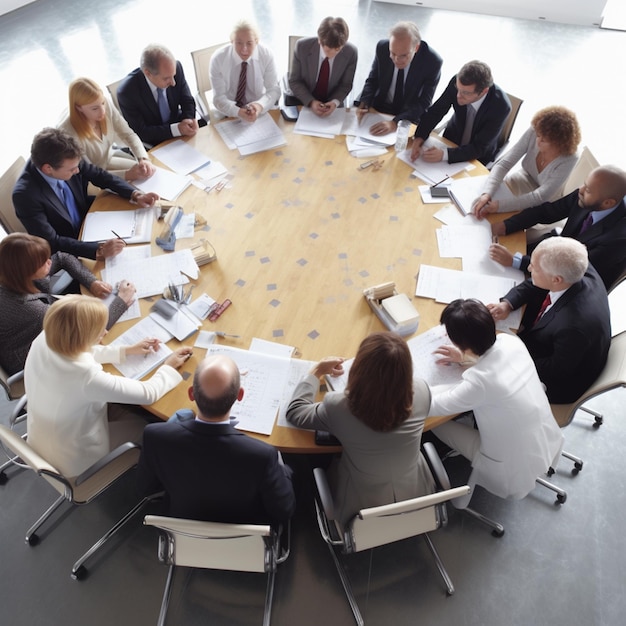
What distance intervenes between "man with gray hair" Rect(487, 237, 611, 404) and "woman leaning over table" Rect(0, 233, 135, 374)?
7.55 feet

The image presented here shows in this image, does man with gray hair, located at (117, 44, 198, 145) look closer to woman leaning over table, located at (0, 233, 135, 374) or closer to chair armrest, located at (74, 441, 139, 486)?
woman leaning over table, located at (0, 233, 135, 374)

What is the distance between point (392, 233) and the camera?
327 cm

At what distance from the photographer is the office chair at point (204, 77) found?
4.29 metres

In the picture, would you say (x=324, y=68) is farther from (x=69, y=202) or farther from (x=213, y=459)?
(x=213, y=459)

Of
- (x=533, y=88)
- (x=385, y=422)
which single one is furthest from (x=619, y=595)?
(x=533, y=88)

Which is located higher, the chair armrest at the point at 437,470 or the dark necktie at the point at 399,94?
the dark necktie at the point at 399,94

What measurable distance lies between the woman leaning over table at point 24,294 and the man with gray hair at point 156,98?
5.29ft

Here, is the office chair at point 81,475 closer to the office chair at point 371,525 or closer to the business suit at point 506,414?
the office chair at point 371,525

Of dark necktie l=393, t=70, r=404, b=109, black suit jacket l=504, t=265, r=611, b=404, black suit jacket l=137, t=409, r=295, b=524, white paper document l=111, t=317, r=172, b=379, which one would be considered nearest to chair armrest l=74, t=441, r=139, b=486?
black suit jacket l=137, t=409, r=295, b=524

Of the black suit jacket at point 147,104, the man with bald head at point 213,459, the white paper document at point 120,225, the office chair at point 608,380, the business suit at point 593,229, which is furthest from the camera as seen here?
the black suit jacket at point 147,104

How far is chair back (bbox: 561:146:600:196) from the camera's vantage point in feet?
11.7

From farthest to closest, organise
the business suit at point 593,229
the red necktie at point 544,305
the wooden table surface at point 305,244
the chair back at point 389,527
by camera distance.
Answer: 1. the business suit at point 593,229
2. the red necktie at point 544,305
3. the wooden table surface at point 305,244
4. the chair back at point 389,527

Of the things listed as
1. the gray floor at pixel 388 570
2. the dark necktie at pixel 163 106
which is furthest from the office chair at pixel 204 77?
the gray floor at pixel 388 570

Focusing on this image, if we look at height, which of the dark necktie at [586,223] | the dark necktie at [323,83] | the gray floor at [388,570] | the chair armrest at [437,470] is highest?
the dark necktie at [323,83]
